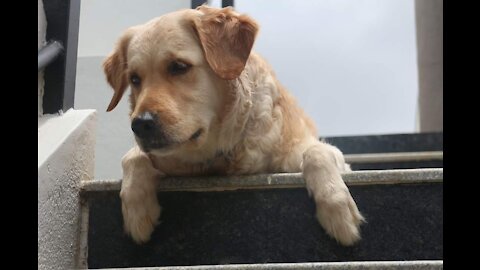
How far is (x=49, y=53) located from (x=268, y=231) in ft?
2.53

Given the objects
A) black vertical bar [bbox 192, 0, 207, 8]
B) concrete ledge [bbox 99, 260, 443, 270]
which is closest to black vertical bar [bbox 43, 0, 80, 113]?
concrete ledge [bbox 99, 260, 443, 270]

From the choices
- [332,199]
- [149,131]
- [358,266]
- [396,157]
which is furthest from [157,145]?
[396,157]

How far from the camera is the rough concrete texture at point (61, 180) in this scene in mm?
1446

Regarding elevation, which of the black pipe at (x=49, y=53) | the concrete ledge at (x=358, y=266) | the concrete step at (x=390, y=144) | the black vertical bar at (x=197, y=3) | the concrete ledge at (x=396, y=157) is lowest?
the concrete ledge at (x=396, y=157)

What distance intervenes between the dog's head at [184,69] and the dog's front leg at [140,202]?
0.08 metres

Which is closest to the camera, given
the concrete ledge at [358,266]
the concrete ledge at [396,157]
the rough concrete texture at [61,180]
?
the concrete ledge at [358,266]

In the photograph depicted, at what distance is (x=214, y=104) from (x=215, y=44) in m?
0.19

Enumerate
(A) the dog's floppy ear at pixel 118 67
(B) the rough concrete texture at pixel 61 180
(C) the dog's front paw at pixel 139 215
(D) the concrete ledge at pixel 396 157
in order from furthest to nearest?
(D) the concrete ledge at pixel 396 157
(A) the dog's floppy ear at pixel 118 67
(C) the dog's front paw at pixel 139 215
(B) the rough concrete texture at pixel 61 180

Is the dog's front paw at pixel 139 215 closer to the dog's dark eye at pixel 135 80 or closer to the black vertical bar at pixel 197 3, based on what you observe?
the dog's dark eye at pixel 135 80

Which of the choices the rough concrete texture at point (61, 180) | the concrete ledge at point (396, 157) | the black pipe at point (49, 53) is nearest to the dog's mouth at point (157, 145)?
the rough concrete texture at point (61, 180)

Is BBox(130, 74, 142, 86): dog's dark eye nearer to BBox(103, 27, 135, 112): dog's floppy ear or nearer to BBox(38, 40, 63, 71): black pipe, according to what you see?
BBox(103, 27, 135, 112): dog's floppy ear
